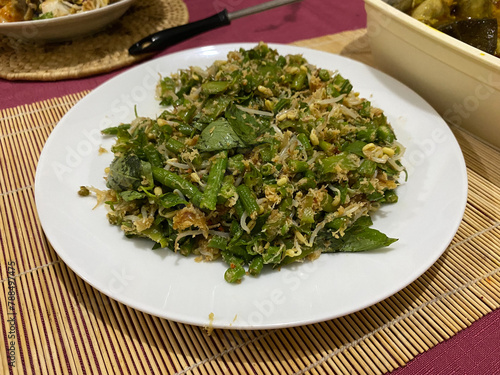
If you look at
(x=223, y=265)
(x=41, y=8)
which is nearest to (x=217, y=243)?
(x=223, y=265)

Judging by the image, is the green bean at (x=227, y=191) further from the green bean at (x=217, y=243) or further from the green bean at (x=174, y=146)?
the green bean at (x=174, y=146)

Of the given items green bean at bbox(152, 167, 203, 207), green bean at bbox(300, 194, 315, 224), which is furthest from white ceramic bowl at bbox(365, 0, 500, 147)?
green bean at bbox(152, 167, 203, 207)

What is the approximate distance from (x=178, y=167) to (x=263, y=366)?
42.6 inches

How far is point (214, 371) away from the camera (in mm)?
1617

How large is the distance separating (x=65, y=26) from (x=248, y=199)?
261cm

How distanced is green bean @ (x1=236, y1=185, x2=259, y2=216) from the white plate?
0.98 feet

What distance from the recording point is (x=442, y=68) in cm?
253

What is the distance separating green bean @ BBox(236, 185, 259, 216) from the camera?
5.95 ft

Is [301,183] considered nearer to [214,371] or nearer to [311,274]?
[311,274]

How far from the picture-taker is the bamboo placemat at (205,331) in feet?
5.35

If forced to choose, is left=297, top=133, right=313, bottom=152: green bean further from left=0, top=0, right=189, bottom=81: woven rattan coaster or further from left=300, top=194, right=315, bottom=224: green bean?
left=0, top=0, right=189, bottom=81: woven rattan coaster

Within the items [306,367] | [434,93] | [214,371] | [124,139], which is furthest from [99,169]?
[434,93]

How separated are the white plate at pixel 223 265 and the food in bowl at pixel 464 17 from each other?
0.55 m

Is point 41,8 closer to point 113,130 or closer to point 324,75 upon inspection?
point 113,130
